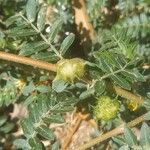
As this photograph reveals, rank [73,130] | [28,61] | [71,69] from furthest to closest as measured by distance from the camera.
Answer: [73,130], [28,61], [71,69]

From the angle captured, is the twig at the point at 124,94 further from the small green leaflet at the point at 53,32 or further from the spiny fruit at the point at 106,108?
the small green leaflet at the point at 53,32

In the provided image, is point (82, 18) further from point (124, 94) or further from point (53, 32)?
point (124, 94)

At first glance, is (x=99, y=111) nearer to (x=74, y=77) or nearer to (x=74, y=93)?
(x=74, y=77)

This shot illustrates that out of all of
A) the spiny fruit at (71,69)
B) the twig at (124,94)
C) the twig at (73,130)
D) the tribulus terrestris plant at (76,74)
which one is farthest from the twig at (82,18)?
the spiny fruit at (71,69)

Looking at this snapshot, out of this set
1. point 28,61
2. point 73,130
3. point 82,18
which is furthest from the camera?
point 73,130

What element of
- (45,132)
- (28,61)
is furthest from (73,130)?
(28,61)

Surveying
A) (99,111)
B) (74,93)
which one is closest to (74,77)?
(99,111)

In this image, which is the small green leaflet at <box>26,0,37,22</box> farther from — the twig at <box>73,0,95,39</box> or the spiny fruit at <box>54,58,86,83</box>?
the twig at <box>73,0,95,39</box>

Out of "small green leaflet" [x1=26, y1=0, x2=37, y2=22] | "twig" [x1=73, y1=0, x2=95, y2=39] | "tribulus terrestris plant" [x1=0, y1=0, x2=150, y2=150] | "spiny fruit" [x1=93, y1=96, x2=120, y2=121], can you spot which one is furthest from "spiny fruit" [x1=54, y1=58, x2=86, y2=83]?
"twig" [x1=73, y1=0, x2=95, y2=39]
